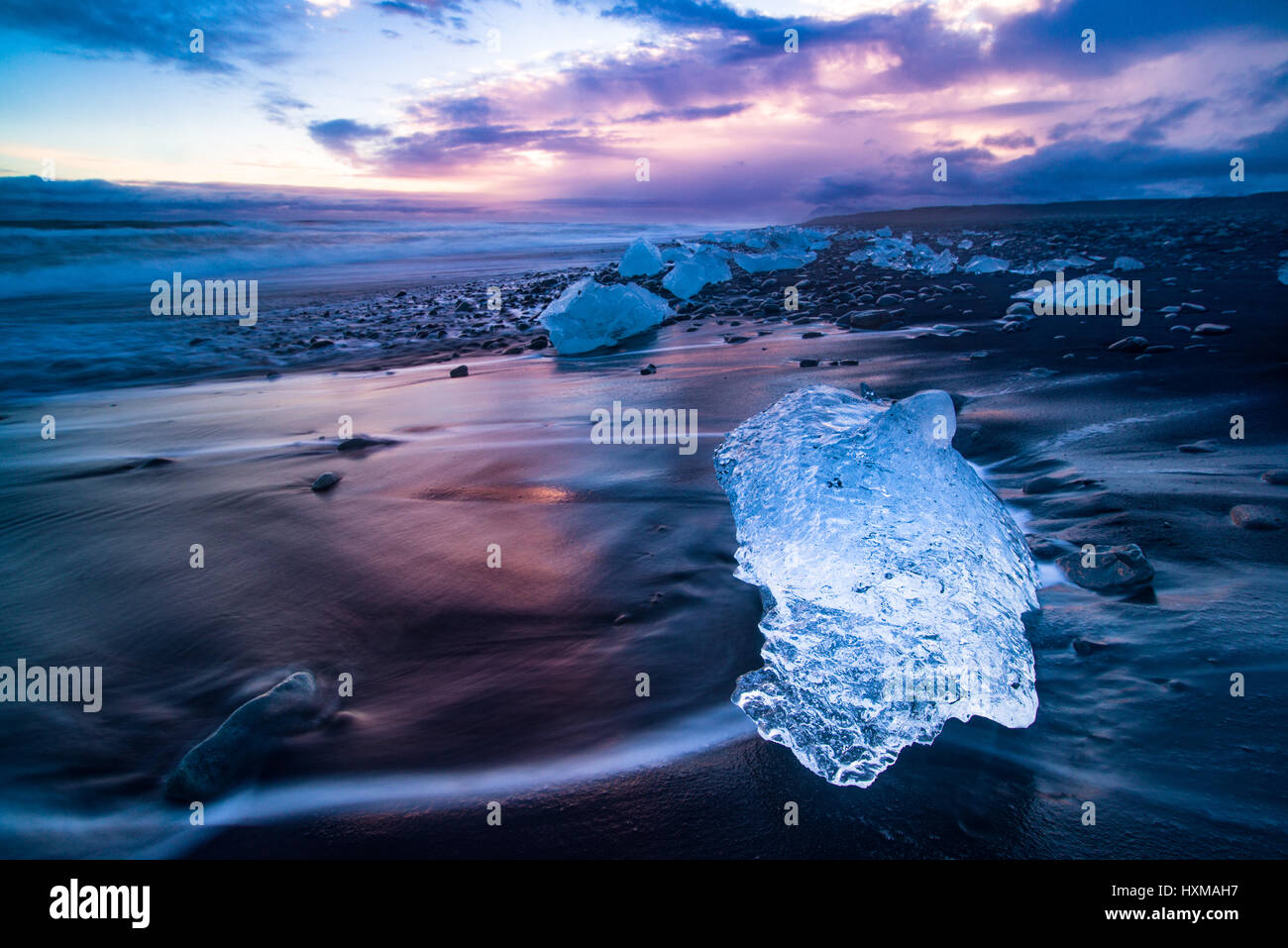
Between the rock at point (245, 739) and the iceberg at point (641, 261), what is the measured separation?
12.2 m

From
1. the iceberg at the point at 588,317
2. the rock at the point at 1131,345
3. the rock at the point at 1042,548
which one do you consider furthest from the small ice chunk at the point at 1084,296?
the rock at the point at 1042,548

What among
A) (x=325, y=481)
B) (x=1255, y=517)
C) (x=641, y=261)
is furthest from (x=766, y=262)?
(x=1255, y=517)

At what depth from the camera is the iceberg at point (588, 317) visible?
7.02m

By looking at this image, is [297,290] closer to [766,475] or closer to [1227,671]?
[766,475]

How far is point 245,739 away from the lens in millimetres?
1548

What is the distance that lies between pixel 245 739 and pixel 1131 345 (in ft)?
20.2

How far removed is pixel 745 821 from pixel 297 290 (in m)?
16.4

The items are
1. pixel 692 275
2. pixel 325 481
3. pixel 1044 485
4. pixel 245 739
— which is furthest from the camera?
pixel 692 275

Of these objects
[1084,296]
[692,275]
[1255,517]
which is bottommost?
[1255,517]

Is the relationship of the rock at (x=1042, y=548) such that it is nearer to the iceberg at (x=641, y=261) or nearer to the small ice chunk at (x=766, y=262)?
the iceberg at (x=641, y=261)

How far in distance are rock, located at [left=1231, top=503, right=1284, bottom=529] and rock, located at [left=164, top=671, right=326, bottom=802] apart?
3063mm

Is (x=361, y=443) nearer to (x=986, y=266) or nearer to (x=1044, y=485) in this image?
(x=1044, y=485)
